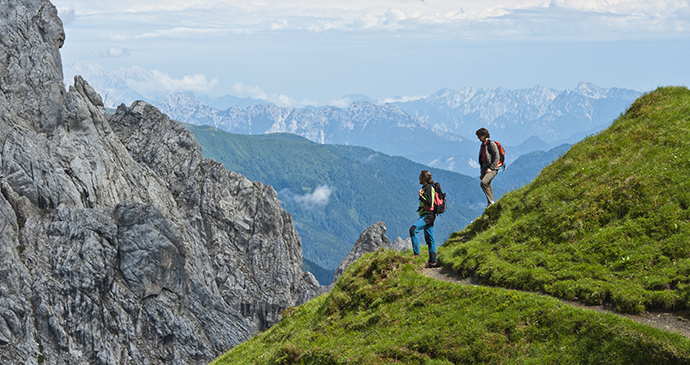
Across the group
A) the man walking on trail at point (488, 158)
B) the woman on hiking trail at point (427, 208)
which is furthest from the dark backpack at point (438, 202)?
the man walking on trail at point (488, 158)

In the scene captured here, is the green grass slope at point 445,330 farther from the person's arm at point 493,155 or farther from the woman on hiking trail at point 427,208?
the person's arm at point 493,155

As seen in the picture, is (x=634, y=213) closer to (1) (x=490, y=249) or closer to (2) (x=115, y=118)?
(1) (x=490, y=249)

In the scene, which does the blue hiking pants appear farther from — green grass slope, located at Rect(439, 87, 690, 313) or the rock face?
the rock face

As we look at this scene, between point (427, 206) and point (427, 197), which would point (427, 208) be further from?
point (427, 197)

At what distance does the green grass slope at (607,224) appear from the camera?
18.5 metres

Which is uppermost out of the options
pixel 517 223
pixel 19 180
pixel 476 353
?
pixel 517 223

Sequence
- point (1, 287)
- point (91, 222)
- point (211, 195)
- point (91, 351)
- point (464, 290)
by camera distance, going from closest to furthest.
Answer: point (464, 290) < point (1, 287) < point (91, 351) < point (91, 222) < point (211, 195)

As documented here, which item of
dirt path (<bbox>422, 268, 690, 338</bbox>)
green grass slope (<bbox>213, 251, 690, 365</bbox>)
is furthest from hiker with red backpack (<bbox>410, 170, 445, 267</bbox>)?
dirt path (<bbox>422, 268, 690, 338</bbox>)

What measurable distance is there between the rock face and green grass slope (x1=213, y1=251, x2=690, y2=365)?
114 m

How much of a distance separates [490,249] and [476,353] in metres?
7.68

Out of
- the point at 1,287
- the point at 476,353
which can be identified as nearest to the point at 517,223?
the point at 476,353

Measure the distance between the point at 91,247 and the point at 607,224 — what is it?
137085 millimetres

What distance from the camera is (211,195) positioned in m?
189

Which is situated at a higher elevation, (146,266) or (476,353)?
(476,353)
